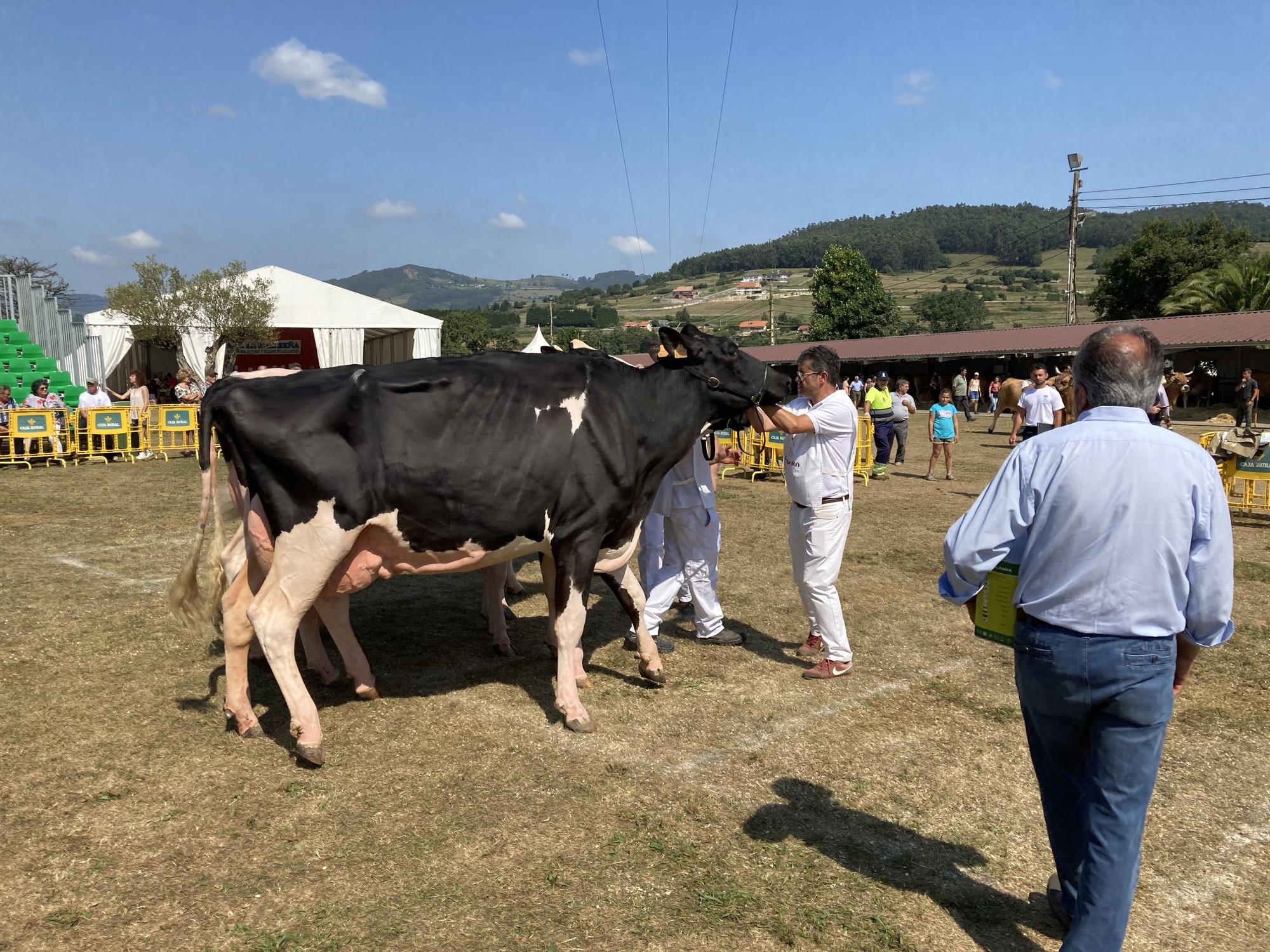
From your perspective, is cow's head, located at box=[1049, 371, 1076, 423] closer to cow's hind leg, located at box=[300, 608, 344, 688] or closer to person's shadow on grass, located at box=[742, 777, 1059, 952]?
person's shadow on grass, located at box=[742, 777, 1059, 952]

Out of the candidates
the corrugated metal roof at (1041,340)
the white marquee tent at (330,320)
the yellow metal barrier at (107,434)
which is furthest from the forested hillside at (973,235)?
the yellow metal barrier at (107,434)

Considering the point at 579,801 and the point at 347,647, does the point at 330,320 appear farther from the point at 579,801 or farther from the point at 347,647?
the point at 579,801

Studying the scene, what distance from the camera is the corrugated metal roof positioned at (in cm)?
3409

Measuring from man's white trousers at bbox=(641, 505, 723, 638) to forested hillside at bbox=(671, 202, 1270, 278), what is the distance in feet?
519

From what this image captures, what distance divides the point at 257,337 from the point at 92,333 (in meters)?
5.18

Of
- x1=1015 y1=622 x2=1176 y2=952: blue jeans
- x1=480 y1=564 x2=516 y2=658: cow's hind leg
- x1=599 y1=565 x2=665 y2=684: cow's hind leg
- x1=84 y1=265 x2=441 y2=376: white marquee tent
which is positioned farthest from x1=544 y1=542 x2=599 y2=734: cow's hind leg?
x1=84 y1=265 x2=441 y2=376: white marquee tent

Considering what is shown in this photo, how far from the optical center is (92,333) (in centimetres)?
2856

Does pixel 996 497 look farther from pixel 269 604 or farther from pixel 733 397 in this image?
pixel 269 604

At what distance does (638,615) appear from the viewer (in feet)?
20.9

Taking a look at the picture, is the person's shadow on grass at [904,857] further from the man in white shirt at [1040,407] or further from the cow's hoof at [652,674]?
the man in white shirt at [1040,407]

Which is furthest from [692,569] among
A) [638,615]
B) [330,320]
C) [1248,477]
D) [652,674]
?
[330,320]

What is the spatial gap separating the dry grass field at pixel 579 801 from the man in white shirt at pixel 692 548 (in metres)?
0.35

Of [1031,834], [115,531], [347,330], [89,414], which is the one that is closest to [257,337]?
[347,330]

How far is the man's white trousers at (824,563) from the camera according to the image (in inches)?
247
